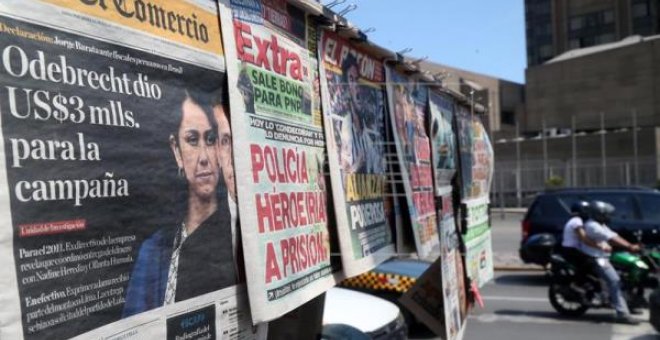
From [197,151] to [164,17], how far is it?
Result: 35 cm

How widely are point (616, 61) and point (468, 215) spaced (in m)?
53.1

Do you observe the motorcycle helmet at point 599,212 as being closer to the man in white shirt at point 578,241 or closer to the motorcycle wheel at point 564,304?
the man in white shirt at point 578,241

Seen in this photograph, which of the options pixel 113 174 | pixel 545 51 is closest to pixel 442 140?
pixel 113 174

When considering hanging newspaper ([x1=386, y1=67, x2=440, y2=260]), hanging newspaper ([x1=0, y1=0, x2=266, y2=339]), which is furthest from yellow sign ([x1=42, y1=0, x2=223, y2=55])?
hanging newspaper ([x1=386, y1=67, x2=440, y2=260])

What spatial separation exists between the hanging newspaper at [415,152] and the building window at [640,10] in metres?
72.6

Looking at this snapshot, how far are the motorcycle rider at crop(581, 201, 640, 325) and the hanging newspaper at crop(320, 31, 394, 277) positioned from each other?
237 inches

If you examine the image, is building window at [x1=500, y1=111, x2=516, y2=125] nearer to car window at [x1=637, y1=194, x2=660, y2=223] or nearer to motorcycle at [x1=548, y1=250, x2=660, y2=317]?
car window at [x1=637, y1=194, x2=660, y2=223]

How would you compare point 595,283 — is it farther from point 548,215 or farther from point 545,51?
point 545,51

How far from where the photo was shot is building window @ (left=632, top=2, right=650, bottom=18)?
68.9 m

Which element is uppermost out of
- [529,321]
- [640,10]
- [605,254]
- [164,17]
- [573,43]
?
[640,10]

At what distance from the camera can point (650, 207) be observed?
1199cm

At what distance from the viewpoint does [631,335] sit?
8047mm

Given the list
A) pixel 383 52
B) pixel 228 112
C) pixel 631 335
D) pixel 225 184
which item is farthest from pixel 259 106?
pixel 631 335

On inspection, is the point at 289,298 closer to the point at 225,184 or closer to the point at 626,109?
the point at 225,184
